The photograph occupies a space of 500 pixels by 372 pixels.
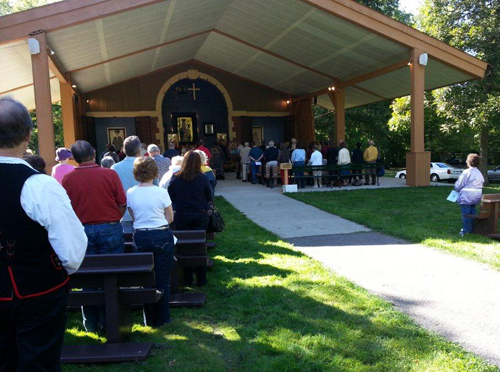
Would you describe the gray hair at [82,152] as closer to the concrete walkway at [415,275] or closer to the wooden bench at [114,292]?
the wooden bench at [114,292]

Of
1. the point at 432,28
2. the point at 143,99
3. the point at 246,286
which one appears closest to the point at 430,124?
the point at 432,28

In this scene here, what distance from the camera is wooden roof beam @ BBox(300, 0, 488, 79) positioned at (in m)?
11.7

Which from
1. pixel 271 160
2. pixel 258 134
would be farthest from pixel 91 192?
pixel 258 134

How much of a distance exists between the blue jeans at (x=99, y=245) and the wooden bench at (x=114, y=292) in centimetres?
41

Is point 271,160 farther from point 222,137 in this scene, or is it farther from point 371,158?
point 222,137

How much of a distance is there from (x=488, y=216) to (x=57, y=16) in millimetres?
9886

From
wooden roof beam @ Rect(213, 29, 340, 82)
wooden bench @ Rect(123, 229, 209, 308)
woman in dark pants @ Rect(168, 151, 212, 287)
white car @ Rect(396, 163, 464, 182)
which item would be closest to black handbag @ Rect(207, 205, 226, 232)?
woman in dark pants @ Rect(168, 151, 212, 287)

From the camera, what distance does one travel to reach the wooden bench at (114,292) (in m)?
3.21

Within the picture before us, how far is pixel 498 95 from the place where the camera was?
16.4m

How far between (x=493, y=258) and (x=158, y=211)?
4487 millimetres

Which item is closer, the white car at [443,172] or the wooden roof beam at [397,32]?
the wooden roof beam at [397,32]

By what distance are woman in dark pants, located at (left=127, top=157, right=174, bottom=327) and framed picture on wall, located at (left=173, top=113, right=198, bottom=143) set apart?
18680 mm

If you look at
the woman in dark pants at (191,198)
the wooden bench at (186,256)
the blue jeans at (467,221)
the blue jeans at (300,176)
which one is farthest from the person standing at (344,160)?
the wooden bench at (186,256)

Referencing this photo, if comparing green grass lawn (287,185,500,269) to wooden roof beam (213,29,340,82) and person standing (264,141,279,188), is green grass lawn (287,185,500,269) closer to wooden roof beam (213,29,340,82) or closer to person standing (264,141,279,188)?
person standing (264,141,279,188)
